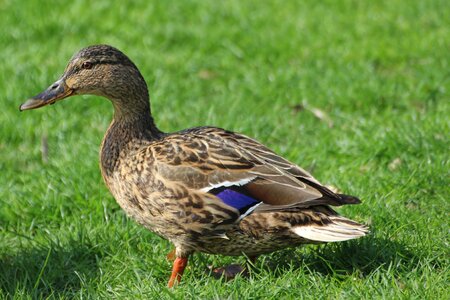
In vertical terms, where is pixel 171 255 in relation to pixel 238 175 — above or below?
below

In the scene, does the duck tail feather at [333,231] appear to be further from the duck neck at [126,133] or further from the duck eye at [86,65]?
the duck eye at [86,65]

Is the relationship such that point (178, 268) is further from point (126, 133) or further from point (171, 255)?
point (126, 133)

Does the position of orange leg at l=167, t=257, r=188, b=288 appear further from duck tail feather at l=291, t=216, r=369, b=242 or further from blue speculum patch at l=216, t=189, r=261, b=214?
duck tail feather at l=291, t=216, r=369, b=242

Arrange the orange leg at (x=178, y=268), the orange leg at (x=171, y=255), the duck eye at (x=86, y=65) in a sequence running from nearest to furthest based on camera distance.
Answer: the orange leg at (x=178, y=268)
the orange leg at (x=171, y=255)
the duck eye at (x=86, y=65)

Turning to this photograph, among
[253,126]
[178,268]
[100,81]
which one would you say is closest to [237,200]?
[178,268]

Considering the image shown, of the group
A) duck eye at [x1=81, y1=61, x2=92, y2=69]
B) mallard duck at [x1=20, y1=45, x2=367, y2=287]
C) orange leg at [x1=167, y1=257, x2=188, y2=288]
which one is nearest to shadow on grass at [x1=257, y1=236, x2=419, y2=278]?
mallard duck at [x1=20, y1=45, x2=367, y2=287]

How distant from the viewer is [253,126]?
6906mm

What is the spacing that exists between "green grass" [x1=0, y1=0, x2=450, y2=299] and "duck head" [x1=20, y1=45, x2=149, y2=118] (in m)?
0.81

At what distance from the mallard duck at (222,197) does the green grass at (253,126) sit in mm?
218

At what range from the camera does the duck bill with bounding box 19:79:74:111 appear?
16.9 ft

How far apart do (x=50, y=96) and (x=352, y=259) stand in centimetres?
198

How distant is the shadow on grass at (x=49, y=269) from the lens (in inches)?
193

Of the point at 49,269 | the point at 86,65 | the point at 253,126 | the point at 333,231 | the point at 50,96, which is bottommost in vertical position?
the point at 49,269

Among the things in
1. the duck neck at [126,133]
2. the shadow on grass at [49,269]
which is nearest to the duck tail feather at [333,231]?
the duck neck at [126,133]
